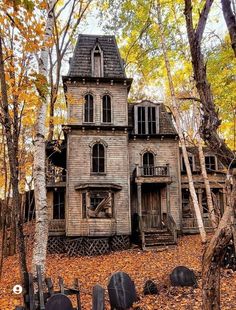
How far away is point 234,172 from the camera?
4336 millimetres

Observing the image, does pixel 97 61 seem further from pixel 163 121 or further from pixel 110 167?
pixel 110 167

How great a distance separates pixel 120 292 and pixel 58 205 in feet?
46.4

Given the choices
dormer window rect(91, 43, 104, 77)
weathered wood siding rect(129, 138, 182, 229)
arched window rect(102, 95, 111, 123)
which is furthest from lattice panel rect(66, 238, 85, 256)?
dormer window rect(91, 43, 104, 77)

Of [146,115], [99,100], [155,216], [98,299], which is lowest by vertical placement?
[98,299]

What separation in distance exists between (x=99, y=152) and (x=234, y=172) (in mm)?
16227

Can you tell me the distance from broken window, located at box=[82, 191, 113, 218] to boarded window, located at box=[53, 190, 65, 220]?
2604 millimetres

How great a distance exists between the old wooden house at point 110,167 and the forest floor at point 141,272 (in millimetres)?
1503

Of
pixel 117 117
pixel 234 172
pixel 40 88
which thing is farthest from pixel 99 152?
pixel 234 172

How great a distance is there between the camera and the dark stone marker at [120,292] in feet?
24.6

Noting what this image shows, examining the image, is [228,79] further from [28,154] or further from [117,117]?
[28,154]

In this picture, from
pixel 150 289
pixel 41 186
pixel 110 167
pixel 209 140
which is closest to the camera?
pixel 209 140

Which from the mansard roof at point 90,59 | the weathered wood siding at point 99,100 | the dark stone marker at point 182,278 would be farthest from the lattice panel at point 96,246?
the mansard roof at point 90,59

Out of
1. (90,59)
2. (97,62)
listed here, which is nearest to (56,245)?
(97,62)

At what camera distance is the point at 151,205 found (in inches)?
853
